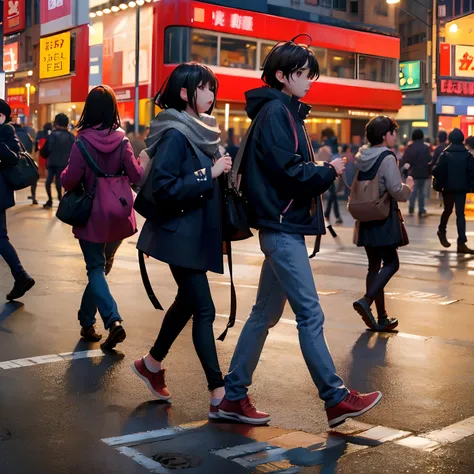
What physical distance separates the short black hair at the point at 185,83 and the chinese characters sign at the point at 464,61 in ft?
78.7

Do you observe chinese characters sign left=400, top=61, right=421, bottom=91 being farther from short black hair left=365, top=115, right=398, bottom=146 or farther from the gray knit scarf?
the gray knit scarf

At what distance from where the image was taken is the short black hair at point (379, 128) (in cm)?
789

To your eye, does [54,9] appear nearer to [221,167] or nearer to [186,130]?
[186,130]

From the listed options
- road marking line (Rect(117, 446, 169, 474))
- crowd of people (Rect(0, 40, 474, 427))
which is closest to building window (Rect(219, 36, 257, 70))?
crowd of people (Rect(0, 40, 474, 427))

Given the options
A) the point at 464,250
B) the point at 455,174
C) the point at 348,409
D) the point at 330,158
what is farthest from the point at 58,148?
the point at 348,409

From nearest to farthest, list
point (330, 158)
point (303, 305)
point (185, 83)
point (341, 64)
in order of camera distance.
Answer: point (303, 305) → point (185, 83) → point (330, 158) → point (341, 64)

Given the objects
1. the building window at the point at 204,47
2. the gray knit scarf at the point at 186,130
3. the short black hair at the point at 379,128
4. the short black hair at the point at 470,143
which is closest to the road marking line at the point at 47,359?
the gray knit scarf at the point at 186,130

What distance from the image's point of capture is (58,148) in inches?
794

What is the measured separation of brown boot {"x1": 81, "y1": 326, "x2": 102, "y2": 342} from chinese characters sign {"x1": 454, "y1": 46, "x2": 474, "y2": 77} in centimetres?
2272

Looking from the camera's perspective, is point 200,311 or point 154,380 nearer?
point 200,311

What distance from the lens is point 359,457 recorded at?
4.34 metres

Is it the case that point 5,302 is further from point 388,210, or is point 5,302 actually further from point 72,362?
point 388,210

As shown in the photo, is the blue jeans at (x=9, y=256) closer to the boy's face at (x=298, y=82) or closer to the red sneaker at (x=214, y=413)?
the red sneaker at (x=214, y=413)

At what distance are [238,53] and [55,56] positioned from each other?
10431 mm
